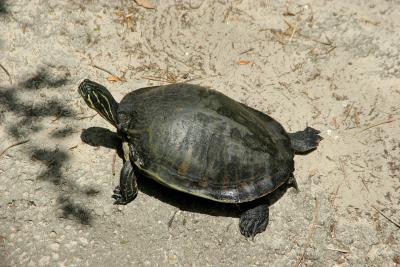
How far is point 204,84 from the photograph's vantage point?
192 inches

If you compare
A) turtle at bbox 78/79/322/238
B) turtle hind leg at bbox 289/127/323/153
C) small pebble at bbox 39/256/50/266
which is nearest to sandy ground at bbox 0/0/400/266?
small pebble at bbox 39/256/50/266

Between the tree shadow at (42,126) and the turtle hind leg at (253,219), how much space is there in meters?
1.40

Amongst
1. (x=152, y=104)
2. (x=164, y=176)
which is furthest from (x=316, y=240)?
(x=152, y=104)

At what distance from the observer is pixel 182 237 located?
387 centimetres

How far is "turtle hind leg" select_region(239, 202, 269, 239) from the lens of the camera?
388 cm

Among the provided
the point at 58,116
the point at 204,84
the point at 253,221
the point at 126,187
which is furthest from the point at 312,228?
the point at 58,116

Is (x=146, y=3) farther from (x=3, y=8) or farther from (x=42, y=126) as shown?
(x=42, y=126)

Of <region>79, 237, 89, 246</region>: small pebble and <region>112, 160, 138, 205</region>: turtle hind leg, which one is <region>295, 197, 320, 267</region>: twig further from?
<region>79, 237, 89, 246</region>: small pebble

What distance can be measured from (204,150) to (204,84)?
1.43 meters

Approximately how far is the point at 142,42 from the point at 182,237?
8.19 ft

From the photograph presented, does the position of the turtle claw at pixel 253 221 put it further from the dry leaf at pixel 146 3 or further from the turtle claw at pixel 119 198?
the dry leaf at pixel 146 3

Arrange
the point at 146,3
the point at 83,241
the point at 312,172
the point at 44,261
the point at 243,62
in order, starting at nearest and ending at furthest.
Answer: the point at 44,261 → the point at 83,241 → the point at 312,172 → the point at 243,62 → the point at 146,3

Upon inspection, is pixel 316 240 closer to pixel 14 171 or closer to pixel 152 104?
pixel 152 104

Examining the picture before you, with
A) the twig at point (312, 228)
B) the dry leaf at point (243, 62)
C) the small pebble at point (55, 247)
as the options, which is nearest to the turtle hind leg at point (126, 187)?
the small pebble at point (55, 247)
